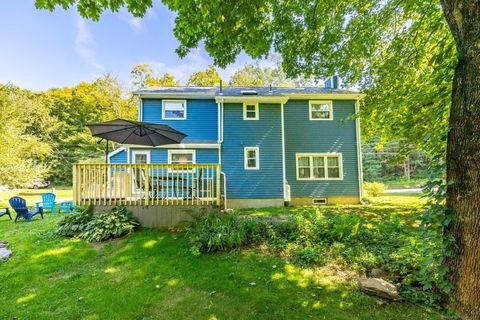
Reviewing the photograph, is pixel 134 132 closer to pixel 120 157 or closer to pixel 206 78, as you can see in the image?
pixel 120 157

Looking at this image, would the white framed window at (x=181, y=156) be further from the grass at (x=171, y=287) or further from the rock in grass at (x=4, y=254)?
the rock in grass at (x=4, y=254)

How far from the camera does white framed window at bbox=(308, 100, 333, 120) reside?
11.8 meters

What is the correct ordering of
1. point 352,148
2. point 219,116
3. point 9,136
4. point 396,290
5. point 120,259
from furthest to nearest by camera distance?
point 9,136 < point 352,148 < point 219,116 < point 120,259 < point 396,290

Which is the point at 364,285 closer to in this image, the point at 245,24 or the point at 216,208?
the point at 216,208

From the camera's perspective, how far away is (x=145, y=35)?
14.3 m

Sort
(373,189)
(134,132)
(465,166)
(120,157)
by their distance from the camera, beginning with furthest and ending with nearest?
(373,189) < (120,157) < (134,132) < (465,166)

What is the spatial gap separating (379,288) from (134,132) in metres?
6.65

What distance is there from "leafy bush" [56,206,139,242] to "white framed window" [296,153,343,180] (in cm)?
830

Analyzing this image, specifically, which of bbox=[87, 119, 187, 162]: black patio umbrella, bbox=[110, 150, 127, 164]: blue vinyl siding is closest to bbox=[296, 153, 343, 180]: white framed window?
bbox=[87, 119, 187, 162]: black patio umbrella

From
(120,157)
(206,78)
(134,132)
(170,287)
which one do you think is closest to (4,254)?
(134,132)

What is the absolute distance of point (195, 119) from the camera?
11.3 metres

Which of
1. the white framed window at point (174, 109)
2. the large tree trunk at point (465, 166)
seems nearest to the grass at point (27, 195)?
the white framed window at point (174, 109)

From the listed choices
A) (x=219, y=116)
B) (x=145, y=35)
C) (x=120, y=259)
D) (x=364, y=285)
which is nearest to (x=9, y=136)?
(x=145, y=35)

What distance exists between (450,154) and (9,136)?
→ 75.3ft
